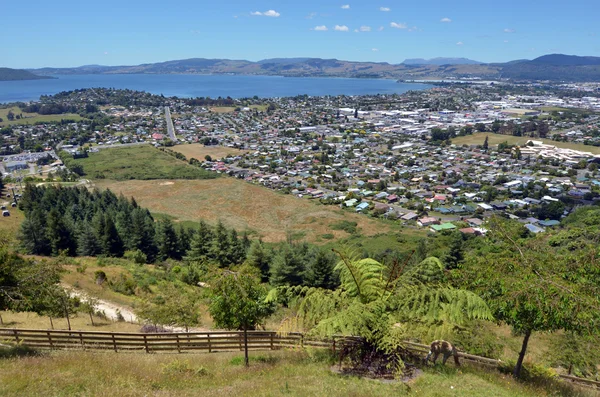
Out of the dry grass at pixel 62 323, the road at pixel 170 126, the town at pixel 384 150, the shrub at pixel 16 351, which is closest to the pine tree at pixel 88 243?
the dry grass at pixel 62 323

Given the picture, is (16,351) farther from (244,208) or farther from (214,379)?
(244,208)

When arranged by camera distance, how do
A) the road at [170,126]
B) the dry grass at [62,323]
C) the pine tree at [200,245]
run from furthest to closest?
the road at [170,126], the pine tree at [200,245], the dry grass at [62,323]

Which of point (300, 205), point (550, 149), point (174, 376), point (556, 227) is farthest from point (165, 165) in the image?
point (550, 149)

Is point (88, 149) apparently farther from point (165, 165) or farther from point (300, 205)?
point (300, 205)

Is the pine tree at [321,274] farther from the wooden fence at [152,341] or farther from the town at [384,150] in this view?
the town at [384,150]

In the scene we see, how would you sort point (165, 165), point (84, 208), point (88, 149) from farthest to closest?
point (88, 149), point (165, 165), point (84, 208)

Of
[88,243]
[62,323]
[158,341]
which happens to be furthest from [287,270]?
[88,243]
